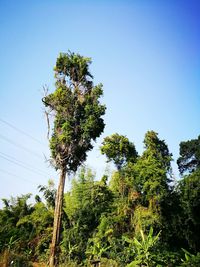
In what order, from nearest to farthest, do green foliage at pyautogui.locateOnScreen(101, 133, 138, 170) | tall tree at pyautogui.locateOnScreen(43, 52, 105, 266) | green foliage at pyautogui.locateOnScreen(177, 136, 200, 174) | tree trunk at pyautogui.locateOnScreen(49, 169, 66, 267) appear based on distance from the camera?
tree trunk at pyautogui.locateOnScreen(49, 169, 66, 267) < tall tree at pyautogui.locateOnScreen(43, 52, 105, 266) < green foliage at pyautogui.locateOnScreen(101, 133, 138, 170) < green foliage at pyautogui.locateOnScreen(177, 136, 200, 174)

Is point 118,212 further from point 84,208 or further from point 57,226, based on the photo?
point 57,226

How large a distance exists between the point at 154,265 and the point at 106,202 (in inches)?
451

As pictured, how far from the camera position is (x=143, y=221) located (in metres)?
19.3

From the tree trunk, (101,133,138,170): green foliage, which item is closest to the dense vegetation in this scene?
(101,133,138,170): green foliage

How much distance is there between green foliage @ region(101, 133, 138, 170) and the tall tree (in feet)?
26.1

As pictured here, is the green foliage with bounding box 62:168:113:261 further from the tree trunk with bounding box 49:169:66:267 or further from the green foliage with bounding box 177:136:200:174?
the green foliage with bounding box 177:136:200:174

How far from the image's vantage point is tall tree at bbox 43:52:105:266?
16.4 meters

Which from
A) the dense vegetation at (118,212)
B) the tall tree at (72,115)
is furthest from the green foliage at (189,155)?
the tall tree at (72,115)

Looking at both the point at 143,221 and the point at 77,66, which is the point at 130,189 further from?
the point at 77,66

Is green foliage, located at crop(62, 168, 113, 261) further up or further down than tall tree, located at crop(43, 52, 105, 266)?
further down

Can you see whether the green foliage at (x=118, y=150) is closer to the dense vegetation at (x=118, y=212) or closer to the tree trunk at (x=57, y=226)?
the dense vegetation at (x=118, y=212)

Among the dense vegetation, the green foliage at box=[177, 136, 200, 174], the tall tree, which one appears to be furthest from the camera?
the green foliage at box=[177, 136, 200, 174]

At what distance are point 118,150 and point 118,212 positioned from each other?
6.26m

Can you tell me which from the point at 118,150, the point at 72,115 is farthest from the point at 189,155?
the point at 72,115
